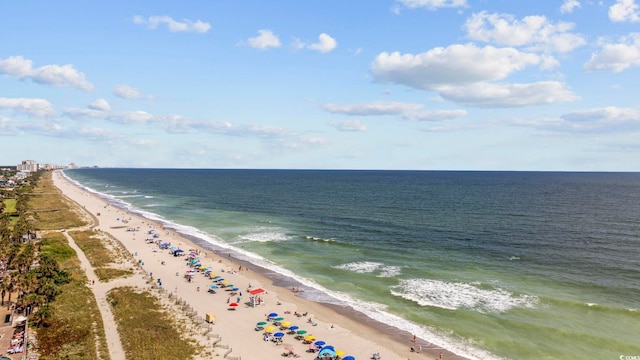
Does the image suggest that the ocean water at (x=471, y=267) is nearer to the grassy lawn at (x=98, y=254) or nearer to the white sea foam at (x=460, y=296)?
the white sea foam at (x=460, y=296)

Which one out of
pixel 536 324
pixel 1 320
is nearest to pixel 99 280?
pixel 1 320

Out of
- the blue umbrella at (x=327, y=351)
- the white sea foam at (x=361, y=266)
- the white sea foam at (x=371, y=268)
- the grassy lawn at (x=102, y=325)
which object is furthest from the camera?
the white sea foam at (x=361, y=266)

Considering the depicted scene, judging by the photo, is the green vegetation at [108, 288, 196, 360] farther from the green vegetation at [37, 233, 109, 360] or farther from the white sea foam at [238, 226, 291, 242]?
the white sea foam at [238, 226, 291, 242]

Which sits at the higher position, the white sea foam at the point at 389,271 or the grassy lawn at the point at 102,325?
the white sea foam at the point at 389,271

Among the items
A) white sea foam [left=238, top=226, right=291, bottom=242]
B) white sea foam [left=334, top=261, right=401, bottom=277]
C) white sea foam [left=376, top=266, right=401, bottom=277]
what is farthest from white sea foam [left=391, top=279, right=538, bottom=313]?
white sea foam [left=238, top=226, right=291, bottom=242]

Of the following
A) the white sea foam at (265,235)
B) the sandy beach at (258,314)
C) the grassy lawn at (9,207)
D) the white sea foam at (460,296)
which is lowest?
the sandy beach at (258,314)

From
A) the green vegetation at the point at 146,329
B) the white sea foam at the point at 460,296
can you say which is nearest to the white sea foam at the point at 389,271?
the white sea foam at the point at 460,296

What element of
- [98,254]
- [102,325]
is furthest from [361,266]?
[98,254]
